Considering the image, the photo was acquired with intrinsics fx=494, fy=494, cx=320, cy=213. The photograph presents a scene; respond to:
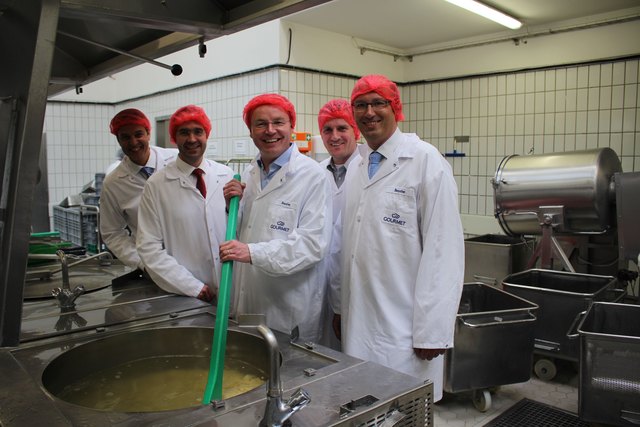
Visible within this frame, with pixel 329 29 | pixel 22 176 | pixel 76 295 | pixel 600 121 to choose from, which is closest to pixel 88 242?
pixel 329 29

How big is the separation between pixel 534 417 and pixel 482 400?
273 millimetres

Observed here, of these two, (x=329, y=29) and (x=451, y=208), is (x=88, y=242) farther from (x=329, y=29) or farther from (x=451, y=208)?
(x=451, y=208)

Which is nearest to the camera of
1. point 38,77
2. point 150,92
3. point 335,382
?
point 335,382

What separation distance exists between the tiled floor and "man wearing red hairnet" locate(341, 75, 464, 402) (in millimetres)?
931

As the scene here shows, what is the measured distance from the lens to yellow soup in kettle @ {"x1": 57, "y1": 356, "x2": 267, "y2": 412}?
1302 millimetres

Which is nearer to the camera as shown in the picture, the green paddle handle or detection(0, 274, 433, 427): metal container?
detection(0, 274, 433, 427): metal container

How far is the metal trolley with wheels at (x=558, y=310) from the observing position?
2.88 metres

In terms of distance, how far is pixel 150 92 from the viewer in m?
6.39

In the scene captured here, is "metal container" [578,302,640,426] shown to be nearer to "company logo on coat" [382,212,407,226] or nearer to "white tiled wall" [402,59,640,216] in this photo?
"company logo on coat" [382,212,407,226]

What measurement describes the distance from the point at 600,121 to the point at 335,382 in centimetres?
430

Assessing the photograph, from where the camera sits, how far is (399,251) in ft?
5.68

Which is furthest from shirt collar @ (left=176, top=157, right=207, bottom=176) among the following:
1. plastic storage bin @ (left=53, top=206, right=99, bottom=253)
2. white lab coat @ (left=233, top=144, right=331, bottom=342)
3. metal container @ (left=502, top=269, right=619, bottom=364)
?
plastic storage bin @ (left=53, top=206, right=99, bottom=253)

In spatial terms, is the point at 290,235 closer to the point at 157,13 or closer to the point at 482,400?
the point at 157,13

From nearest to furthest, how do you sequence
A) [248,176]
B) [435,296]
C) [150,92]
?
[435,296], [248,176], [150,92]
